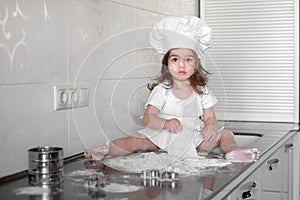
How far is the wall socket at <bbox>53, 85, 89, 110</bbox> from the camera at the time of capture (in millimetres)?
1449

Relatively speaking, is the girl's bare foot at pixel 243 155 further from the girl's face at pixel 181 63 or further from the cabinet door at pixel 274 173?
the girl's face at pixel 181 63

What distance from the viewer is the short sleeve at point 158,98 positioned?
163cm

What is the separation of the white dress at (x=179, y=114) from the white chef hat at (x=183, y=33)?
0.49 ft

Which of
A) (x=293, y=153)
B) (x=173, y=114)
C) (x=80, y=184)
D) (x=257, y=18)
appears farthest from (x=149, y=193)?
(x=257, y=18)

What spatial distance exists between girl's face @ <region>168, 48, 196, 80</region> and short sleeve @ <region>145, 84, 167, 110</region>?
7 cm

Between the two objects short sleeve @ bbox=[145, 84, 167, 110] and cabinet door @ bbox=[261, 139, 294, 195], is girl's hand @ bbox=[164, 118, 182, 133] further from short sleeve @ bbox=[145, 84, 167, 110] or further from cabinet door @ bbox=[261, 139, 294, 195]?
cabinet door @ bbox=[261, 139, 294, 195]

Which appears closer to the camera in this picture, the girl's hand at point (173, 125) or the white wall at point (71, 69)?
the white wall at point (71, 69)

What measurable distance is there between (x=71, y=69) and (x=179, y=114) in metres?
0.39

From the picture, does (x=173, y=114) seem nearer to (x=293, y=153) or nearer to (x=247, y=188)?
(x=247, y=188)

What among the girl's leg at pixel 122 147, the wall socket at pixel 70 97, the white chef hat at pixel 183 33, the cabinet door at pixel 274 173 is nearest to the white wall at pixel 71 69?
the wall socket at pixel 70 97

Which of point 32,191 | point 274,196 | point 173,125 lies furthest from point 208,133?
point 32,191

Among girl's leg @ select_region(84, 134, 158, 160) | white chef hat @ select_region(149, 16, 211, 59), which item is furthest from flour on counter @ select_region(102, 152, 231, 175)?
white chef hat @ select_region(149, 16, 211, 59)

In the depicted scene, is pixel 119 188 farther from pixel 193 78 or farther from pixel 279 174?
pixel 279 174

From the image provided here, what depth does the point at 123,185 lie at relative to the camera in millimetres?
1155
